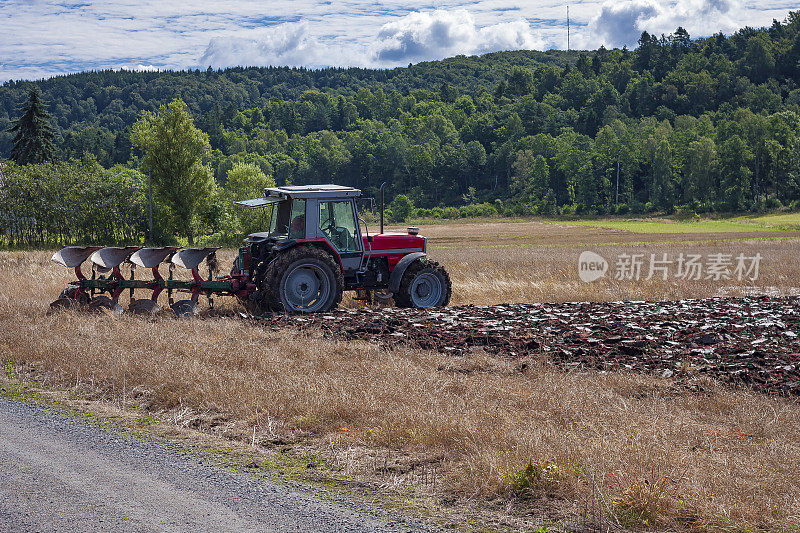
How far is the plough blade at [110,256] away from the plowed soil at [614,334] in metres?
3.99

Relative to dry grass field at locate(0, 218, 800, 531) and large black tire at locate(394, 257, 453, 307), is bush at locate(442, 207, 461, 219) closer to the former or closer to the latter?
large black tire at locate(394, 257, 453, 307)

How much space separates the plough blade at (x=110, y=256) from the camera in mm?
15938

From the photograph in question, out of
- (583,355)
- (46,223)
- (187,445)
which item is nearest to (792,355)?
(583,355)

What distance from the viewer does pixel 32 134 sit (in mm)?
69750

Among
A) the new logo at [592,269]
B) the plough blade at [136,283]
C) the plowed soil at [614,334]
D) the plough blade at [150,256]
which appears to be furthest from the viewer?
the new logo at [592,269]

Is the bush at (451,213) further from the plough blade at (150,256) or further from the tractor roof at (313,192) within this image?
the plough blade at (150,256)

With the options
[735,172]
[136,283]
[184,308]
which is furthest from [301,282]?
[735,172]

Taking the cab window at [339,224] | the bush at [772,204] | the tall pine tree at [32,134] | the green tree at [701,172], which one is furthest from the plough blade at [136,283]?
the green tree at [701,172]

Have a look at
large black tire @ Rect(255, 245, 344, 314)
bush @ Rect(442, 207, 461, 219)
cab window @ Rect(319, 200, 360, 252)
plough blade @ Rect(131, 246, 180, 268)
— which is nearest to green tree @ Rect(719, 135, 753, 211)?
bush @ Rect(442, 207, 461, 219)

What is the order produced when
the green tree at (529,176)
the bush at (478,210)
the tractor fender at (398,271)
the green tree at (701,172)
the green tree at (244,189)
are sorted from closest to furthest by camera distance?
the tractor fender at (398,271) < the green tree at (244,189) < the green tree at (701,172) < the bush at (478,210) < the green tree at (529,176)

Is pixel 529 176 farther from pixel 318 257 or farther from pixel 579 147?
pixel 318 257

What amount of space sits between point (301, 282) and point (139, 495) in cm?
1007

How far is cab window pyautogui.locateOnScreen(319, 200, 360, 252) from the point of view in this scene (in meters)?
16.5

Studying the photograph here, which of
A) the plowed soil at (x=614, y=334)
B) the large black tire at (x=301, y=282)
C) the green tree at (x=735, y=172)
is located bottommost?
the plowed soil at (x=614, y=334)
